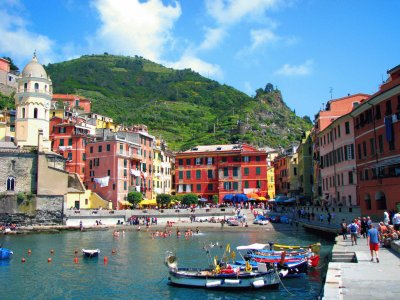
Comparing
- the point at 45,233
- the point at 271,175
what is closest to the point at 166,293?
the point at 45,233

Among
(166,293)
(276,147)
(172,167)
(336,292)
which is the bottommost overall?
(166,293)

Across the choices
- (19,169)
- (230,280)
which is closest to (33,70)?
(19,169)

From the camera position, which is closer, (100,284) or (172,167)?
(100,284)

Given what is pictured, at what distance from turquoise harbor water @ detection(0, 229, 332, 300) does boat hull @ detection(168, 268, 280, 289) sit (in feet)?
1.27

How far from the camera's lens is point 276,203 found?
8412 cm

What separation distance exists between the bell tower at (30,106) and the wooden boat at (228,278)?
59882 mm

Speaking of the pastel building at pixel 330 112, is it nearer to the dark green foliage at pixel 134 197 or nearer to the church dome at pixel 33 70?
the dark green foliage at pixel 134 197

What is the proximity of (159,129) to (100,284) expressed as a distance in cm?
12540

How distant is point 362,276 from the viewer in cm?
1908

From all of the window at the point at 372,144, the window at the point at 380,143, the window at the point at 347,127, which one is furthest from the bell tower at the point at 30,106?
the window at the point at 380,143

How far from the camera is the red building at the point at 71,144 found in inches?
3330

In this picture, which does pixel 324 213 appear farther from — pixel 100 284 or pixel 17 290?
pixel 17 290

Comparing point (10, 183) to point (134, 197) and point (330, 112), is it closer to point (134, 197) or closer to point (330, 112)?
point (134, 197)

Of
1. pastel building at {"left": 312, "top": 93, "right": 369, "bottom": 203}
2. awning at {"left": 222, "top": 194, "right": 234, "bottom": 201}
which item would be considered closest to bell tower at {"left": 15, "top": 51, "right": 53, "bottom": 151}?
awning at {"left": 222, "top": 194, "right": 234, "bottom": 201}
